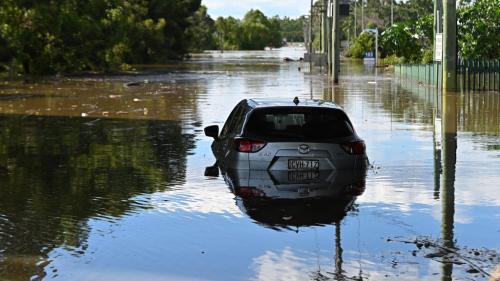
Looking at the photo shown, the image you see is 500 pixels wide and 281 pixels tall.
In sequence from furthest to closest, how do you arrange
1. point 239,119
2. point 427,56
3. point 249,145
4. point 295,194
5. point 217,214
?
1. point 427,56
2. point 239,119
3. point 249,145
4. point 295,194
5. point 217,214

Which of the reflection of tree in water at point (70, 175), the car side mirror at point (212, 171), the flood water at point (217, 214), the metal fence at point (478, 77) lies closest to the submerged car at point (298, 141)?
the flood water at point (217, 214)

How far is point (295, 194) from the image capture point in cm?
1118

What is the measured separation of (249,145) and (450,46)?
2088 centimetres

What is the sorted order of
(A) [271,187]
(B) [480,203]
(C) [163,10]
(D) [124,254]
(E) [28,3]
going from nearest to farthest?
(D) [124,254] → (B) [480,203] → (A) [271,187] → (E) [28,3] → (C) [163,10]

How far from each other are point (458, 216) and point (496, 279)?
10.0 ft

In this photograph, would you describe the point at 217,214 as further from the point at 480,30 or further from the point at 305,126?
the point at 480,30

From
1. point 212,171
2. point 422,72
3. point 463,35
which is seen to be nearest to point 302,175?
point 212,171

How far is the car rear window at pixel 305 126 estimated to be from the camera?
1219 cm

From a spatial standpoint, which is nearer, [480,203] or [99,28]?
[480,203]

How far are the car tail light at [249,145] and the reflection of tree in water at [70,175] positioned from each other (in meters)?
1.11

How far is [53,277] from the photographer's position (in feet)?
23.7

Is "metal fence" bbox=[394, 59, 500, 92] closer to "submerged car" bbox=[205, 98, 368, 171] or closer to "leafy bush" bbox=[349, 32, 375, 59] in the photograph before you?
"submerged car" bbox=[205, 98, 368, 171]

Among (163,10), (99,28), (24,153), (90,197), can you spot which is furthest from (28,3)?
(163,10)

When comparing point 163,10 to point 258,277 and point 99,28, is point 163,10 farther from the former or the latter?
point 258,277
